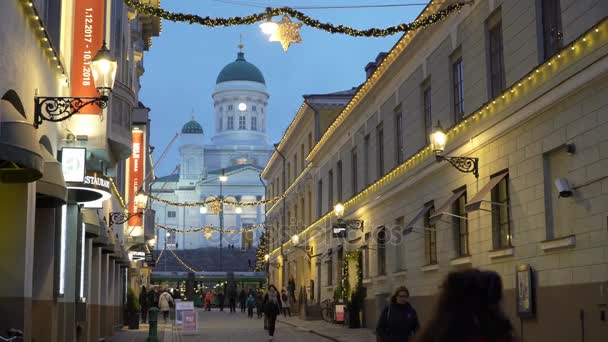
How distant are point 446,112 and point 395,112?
5999 mm

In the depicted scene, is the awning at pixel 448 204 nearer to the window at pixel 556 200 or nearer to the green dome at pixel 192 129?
the window at pixel 556 200

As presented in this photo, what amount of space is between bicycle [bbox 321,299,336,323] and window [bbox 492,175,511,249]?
16.9 meters

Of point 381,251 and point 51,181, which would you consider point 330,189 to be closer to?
point 381,251

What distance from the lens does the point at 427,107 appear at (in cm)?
2497

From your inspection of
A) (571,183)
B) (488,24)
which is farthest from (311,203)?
(571,183)

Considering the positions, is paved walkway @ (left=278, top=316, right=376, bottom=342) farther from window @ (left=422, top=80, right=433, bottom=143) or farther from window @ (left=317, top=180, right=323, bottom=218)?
window @ (left=317, top=180, right=323, bottom=218)

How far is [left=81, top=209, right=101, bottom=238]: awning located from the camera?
19.9 m

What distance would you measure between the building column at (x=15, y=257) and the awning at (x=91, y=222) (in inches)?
263

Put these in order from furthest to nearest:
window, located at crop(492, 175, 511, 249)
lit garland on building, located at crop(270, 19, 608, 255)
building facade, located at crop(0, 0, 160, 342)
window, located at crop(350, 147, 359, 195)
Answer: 1. window, located at crop(350, 147, 359, 195)
2. window, located at crop(492, 175, 511, 249)
3. lit garland on building, located at crop(270, 19, 608, 255)
4. building facade, located at crop(0, 0, 160, 342)

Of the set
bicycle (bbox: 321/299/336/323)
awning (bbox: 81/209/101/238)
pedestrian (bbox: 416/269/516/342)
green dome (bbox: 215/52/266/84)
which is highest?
green dome (bbox: 215/52/266/84)

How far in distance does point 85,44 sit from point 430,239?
38.0ft

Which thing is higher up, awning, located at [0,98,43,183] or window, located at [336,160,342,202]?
window, located at [336,160,342,202]

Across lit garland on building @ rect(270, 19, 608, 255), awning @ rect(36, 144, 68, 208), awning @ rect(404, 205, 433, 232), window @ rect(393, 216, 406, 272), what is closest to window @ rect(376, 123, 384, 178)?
lit garland on building @ rect(270, 19, 608, 255)

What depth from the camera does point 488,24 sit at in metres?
19.7
